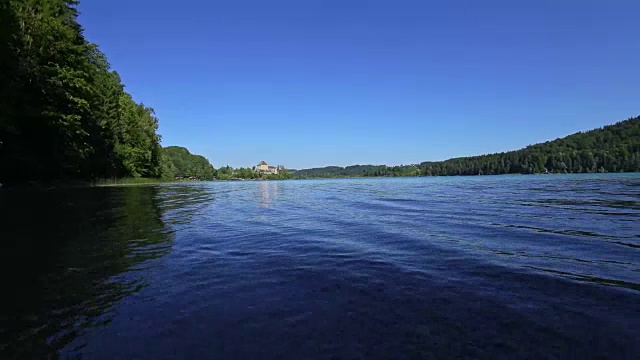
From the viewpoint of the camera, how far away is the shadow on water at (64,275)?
4.34m

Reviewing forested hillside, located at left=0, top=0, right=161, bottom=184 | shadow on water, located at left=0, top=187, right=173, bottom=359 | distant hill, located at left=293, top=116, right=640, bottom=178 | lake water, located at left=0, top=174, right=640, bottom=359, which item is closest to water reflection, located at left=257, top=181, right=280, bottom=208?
shadow on water, located at left=0, top=187, right=173, bottom=359

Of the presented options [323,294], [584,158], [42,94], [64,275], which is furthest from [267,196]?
[584,158]

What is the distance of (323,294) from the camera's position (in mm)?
5875

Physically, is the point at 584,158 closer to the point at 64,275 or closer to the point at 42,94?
the point at 42,94

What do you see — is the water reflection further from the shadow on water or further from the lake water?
the lake water

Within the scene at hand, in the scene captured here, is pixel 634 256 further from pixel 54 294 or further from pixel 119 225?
pixel 119 225

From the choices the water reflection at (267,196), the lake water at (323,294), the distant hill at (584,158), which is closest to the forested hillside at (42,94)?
the water reflection at (267,196)

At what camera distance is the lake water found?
13.3ft

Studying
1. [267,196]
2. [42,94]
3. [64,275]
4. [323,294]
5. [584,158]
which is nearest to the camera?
[323,294]

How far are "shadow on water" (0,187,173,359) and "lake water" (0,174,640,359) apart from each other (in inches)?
1.3

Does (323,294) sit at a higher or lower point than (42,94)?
lower

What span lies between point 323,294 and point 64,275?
16.5 ft

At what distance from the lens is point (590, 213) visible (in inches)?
611

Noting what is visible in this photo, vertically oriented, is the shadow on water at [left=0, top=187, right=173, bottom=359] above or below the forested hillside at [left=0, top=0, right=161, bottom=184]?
below
